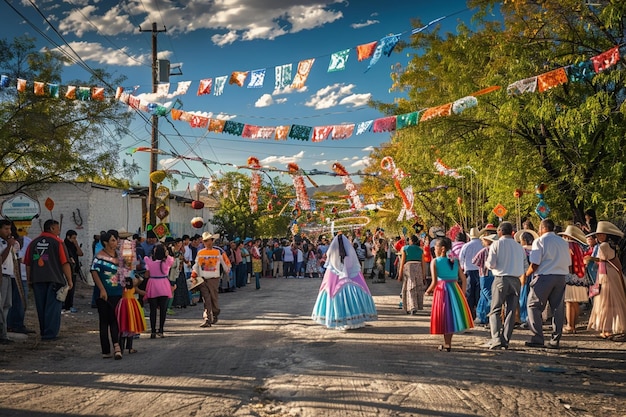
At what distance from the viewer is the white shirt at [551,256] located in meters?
9.80

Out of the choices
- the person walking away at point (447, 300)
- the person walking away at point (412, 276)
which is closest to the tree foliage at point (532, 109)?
the person walking away at point (412, 276)

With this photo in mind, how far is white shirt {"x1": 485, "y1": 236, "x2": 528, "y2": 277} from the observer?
9750 mm

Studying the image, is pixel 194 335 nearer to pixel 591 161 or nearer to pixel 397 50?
pixel 591 161

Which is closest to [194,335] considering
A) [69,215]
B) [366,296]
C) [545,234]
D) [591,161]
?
[366,296]

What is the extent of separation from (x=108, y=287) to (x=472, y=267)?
7.70m

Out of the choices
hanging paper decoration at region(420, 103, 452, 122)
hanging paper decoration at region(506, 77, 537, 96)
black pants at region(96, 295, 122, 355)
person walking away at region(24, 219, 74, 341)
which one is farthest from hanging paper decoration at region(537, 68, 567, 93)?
person walking away at region(24, 219, 74, 341)

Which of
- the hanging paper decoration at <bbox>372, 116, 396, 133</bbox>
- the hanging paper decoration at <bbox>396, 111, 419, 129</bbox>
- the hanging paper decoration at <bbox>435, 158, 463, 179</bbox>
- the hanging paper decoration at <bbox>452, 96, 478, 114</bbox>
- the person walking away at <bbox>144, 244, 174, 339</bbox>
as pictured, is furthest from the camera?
the hanging paper decoration at <bbox>435, 158, 463, 179</bbox>

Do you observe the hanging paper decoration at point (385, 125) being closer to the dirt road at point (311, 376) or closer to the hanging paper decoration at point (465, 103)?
the hanging paper decoration at point (465, 103)

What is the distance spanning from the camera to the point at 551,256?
385 inches

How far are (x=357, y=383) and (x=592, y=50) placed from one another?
1209 cm

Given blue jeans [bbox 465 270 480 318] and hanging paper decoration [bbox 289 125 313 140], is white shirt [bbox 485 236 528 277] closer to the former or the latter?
blue jeans [bbox 465 270 480 318]

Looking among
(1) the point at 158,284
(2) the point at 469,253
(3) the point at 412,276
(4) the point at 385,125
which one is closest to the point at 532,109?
(4) the point at 385,125

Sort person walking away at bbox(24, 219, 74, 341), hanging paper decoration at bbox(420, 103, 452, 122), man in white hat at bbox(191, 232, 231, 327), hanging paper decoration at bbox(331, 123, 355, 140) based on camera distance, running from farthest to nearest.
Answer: hanging paper decoration at bbox(331, 123, 355, 140) → hanging paper decoration at bbox(420, 103, 452, 122) → man in white hat at bbox(191, 232, 231, 327) → person walking away at bbox(24, 219, 74, 341)

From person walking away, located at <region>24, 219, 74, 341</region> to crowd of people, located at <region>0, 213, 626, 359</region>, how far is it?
0.06 feet
